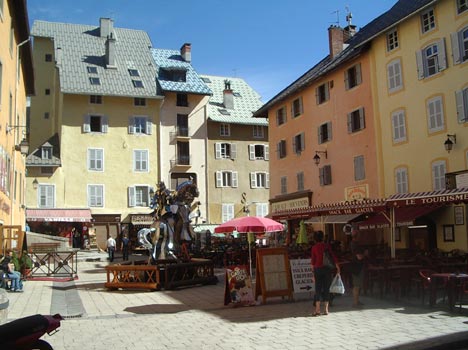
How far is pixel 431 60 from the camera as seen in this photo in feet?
68.6

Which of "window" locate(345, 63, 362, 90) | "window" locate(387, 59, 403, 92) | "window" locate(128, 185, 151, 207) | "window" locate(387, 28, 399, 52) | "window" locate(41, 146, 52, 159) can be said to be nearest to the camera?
"window" locate(387, 59, 403, 92)

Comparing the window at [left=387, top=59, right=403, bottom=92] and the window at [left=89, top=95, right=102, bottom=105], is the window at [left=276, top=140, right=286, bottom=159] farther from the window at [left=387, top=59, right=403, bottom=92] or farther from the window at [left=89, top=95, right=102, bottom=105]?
the window at [left=89, top=95, right=102, bottom=105]

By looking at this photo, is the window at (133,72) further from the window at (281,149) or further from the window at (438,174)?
the window at (438,174)

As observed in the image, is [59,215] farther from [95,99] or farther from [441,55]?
[441,55]

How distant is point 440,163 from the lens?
2000 cm

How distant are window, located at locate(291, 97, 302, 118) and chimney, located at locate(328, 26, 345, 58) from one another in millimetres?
3306

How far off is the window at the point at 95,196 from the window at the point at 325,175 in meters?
18.7

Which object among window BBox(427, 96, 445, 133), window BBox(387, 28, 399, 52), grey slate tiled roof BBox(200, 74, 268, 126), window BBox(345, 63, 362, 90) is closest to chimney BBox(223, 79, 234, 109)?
grey slate tiled roof BBox(200, 74, 268, 126)

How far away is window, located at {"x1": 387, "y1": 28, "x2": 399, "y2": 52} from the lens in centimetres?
2306

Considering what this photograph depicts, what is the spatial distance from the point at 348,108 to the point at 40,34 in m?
28.9

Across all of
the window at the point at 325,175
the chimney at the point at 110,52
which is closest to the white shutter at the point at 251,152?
the chimney at the point at 110,52

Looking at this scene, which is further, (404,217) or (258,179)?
(258,179)

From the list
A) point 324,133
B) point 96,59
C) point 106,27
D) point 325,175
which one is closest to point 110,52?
point 96,59

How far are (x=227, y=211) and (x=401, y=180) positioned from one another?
73.3 ft
